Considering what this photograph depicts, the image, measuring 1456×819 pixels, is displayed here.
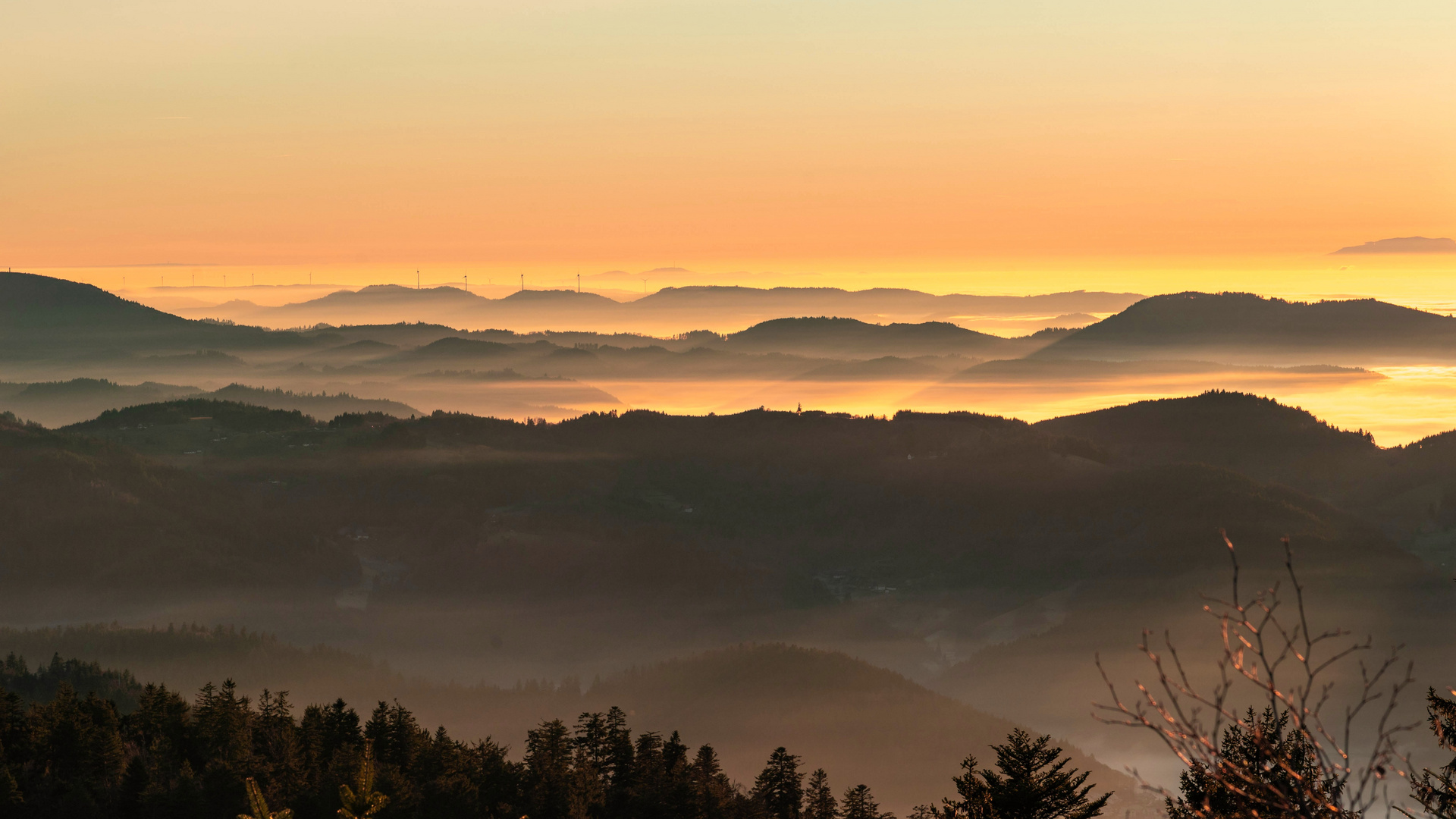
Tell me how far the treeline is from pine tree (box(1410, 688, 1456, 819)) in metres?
85.4

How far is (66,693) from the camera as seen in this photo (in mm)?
154250

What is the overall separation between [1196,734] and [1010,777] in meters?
27.4

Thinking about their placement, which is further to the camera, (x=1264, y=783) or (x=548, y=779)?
(x=548, y=779)

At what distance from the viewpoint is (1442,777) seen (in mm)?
29734

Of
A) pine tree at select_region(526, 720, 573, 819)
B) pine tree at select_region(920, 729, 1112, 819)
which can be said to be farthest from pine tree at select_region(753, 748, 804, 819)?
pine tree at select_region(920, 729, 1112, 819)

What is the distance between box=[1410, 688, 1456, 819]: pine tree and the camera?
27.5 meters

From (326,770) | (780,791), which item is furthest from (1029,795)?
(326,770)

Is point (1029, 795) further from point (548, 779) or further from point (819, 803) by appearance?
point (819, 803)

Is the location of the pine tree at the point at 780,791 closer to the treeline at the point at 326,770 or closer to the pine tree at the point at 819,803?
the treeline at the point at 326,770

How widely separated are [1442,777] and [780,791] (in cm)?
12532

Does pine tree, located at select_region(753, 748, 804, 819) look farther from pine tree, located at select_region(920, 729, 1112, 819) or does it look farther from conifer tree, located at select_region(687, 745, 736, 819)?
pine tree, located at select_region(920, 729, 1112, 819)

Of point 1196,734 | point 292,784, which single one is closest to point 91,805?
point 292,784

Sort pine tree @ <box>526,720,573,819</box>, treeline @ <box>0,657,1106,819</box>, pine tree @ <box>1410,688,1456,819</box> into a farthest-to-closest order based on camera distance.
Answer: pine tree @ <box>526,720,573,819</box>, treeline @ <box>0,657,1106,819</box>, pine tree @ <box>1410,688,1456,819</box>

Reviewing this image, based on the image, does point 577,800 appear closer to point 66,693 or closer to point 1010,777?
point 66,693
